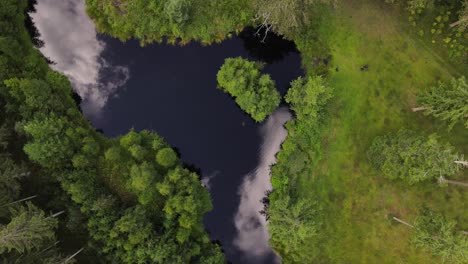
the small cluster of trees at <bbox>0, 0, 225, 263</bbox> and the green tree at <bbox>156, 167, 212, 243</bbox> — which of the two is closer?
the small cluster of trees at <bbox>0, 0, 225, 263</bbox>

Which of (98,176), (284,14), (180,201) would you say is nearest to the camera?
(180,201)

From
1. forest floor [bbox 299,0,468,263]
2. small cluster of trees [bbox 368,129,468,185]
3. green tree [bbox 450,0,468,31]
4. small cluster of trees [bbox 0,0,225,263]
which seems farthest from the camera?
forest floor [bbox 299,0,468,263]

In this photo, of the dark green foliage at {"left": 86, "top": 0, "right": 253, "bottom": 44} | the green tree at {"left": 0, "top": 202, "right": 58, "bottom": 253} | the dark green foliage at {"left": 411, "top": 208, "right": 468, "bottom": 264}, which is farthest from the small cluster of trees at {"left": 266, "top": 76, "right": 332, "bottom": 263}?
the green tree at {"left": 0, "top": 202, "right": 58, "bottom": 253}

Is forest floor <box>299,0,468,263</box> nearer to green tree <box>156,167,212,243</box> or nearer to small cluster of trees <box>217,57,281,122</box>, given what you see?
small cluster of trees <box>217,57,281,122</box>

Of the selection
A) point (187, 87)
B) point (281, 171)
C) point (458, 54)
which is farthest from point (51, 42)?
point (458, 54)

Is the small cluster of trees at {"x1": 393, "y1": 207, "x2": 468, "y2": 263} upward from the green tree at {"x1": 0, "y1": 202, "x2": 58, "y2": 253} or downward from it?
upward

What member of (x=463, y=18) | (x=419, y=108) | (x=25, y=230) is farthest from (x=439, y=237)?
(x=25, y=230)

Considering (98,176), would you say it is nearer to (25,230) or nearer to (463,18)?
(25,230)
